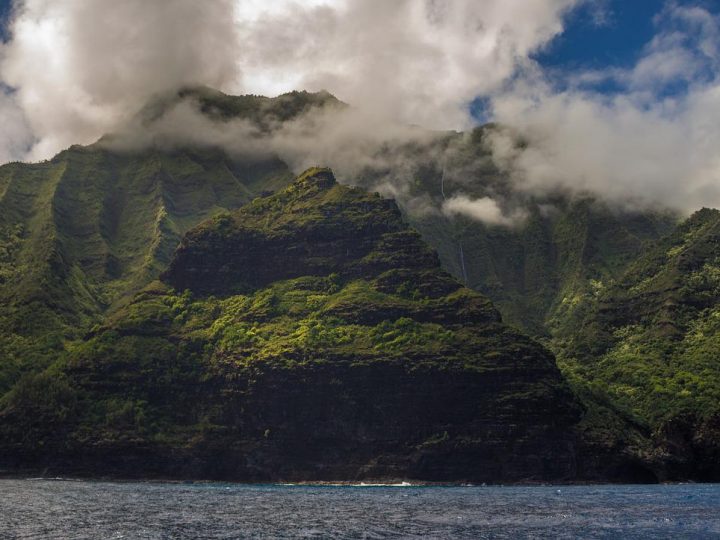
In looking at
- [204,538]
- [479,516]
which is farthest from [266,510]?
[204,538]

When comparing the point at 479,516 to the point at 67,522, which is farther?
the point at 479,516

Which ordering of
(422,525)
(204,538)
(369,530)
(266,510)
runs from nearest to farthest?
(204,538)
(369,530)
(422,525)
(266,510)

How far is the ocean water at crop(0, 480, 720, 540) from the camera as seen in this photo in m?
115

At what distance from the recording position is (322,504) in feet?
570

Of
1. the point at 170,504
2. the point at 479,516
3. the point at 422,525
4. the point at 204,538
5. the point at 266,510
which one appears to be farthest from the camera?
the point at 170,504

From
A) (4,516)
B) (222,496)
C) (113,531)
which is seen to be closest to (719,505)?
(222,496)

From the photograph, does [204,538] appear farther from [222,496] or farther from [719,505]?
[719,505]

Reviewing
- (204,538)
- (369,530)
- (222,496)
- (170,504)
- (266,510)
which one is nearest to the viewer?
(204,538)

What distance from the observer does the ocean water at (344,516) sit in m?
115

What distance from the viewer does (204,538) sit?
108 m

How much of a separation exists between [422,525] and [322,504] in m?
49.5

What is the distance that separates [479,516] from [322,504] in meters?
39.7

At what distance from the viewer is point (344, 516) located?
14262 cm

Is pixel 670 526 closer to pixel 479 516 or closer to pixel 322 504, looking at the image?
pixel 479 516
